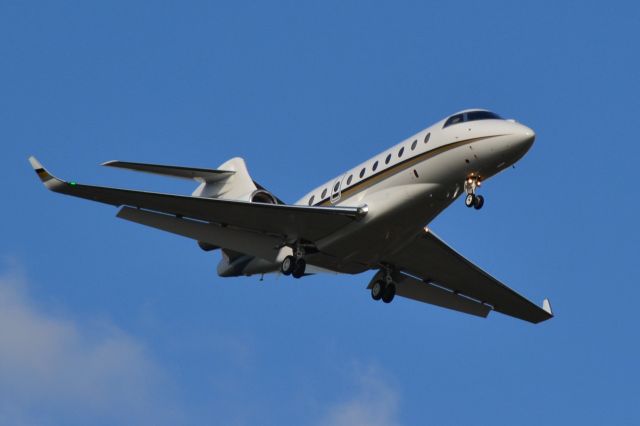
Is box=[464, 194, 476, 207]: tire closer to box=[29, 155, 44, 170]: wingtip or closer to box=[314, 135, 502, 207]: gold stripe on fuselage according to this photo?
box=[314, 135, 502, 207]: gold stripe on fuselage

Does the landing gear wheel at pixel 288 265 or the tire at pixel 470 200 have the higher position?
the tire at pixel 470 200

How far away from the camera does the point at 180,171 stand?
36.2 m

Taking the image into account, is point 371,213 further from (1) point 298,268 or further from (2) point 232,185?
(2) point 232,185

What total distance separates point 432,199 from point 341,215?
2.39 meters

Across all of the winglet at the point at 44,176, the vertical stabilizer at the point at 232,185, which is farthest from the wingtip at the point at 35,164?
the vertical stabilizer at the point at 232,185

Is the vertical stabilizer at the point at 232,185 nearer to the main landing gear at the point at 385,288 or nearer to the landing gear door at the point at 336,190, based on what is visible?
the landing gear door at the point at 336,190

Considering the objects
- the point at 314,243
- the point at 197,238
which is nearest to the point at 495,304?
the point at 314,243

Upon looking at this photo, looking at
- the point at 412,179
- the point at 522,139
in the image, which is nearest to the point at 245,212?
the point at 412,179

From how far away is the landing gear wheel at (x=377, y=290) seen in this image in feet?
118

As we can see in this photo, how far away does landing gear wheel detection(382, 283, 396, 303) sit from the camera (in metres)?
35.8

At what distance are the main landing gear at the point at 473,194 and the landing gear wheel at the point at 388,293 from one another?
5.26 m

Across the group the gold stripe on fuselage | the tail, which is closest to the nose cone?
the gold stripe on fuselage

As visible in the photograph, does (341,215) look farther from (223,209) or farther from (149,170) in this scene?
(149,170)

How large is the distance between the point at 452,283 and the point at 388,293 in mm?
2535
